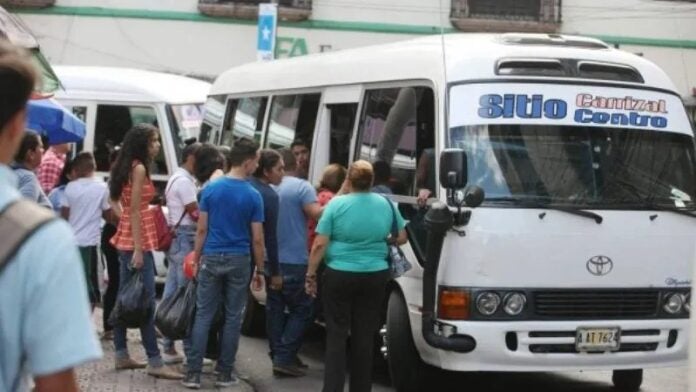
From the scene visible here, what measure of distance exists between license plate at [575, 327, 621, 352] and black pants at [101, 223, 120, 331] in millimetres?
3919

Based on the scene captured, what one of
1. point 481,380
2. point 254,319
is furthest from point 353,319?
point 254,319

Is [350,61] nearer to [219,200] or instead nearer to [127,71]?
[219,200]

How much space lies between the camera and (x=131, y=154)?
10.1 m

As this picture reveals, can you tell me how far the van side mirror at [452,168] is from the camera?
8930 millimetres

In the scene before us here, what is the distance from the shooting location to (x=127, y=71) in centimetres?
1841

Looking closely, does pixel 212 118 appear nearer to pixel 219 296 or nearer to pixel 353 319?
Answer: pixel 219 296

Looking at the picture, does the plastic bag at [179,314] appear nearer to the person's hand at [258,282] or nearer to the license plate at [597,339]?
the person's hand at [258,282]

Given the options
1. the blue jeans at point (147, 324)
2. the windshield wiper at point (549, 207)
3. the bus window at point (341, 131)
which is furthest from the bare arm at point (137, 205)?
the windshield wiper at point (549, 207)

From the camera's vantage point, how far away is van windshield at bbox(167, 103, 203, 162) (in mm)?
17391

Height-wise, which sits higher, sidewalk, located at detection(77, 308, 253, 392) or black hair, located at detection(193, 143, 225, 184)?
black hair, located at detection(193, 143, 225, 184)

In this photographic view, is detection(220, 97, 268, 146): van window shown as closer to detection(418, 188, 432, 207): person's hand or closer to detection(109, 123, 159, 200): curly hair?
detection(109, 123, 159, 200): curly hair

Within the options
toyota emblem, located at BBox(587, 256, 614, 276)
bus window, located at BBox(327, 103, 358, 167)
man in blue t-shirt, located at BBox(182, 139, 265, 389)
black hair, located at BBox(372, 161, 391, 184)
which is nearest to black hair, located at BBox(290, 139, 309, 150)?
bus window, located at BBox(327, 103, 358, 167)

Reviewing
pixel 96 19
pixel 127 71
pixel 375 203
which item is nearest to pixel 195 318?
pixel 375 203

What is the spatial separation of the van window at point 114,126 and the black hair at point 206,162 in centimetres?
658
